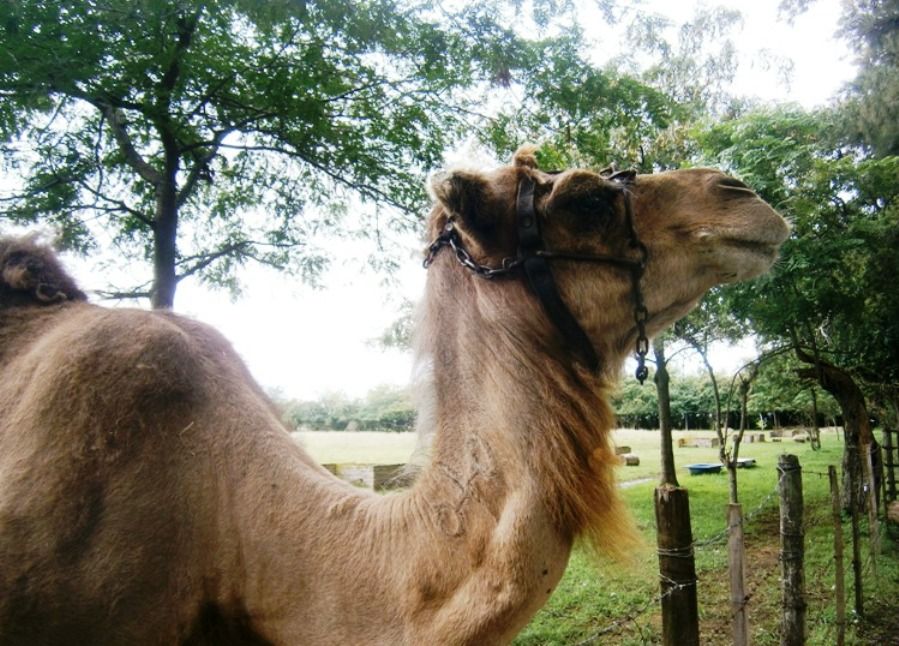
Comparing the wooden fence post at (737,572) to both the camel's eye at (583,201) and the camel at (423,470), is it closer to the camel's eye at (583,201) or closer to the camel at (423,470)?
the camel at (423,470)

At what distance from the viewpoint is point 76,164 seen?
6.20 metres

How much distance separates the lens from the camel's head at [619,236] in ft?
7.06

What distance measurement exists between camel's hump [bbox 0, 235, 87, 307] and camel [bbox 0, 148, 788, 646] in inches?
24.5

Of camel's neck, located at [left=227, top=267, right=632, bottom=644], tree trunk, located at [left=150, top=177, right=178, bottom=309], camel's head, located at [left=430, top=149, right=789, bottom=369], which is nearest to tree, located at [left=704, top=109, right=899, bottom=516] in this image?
tree trunk, located at [left=150, top=177, right=178, bottom=309]

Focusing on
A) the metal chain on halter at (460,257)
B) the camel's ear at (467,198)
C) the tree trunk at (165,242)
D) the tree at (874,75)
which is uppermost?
the tree at (874,75)

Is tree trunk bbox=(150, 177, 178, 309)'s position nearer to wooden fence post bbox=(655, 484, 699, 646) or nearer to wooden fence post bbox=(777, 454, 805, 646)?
wooden fence post bbox=(655, 484, 699, 646)

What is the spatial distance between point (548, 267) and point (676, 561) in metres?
2.36

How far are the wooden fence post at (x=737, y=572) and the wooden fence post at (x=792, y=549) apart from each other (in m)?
1.13

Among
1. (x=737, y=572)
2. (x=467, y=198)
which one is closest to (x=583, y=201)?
(x=467, y=198)

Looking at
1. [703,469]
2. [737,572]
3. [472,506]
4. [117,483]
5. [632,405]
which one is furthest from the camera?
[632,405]

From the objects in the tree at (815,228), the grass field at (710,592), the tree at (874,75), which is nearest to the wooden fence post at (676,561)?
the grass field at (710,592)

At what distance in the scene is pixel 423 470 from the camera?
2090 millimetres

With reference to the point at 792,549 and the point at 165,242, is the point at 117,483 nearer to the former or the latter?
the point at 165,242

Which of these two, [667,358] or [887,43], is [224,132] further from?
[887,43]
